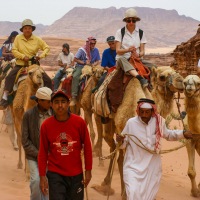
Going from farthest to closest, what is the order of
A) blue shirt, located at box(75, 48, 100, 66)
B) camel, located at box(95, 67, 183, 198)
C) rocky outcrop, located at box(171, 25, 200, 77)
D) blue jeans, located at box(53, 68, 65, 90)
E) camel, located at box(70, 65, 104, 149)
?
1. rocky outcrop, located at box(171, 25, 200, 77)
2. blue jeans, located at box(53, 68, 65, 90)
3. blue shirt, located at box(75, 48, 100, 66)
4. camel, located at box(70, 65, 104, 149)
5. camel, located at box(95, 67, 183, 198)

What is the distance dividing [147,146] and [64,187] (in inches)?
43.1

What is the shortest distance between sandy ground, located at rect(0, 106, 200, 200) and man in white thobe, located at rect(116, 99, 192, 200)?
2341 mm

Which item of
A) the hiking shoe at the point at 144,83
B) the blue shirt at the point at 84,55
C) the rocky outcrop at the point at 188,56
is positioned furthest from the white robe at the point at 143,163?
the rocky outcrop at the point at 188,56

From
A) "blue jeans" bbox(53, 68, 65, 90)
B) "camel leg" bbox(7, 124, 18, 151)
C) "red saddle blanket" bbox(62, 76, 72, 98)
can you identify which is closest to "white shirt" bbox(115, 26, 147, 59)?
"red saddle blanket" bbox(62, 76, 72, 98)

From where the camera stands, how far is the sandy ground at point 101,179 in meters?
7.62

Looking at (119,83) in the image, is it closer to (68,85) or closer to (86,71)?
(86,71)

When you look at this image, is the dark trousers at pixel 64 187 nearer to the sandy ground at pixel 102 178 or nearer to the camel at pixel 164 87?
the sandy ground at pixel 102 178

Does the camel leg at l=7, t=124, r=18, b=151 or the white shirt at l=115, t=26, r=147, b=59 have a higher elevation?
the white shirt at l=115, t=26, r=147, b=59

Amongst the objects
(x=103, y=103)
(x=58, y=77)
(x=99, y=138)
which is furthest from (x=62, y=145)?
(x=58, y=77)

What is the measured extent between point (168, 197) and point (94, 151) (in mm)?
3677

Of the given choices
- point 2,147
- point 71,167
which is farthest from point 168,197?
point 2,147

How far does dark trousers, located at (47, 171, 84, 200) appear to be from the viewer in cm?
478

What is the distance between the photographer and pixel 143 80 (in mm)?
7039

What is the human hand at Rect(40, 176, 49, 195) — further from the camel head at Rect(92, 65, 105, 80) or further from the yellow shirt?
the camel head at Rect(92, 65, 105, 80)
